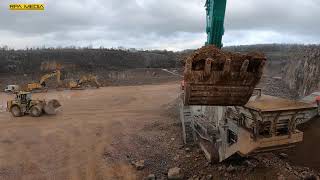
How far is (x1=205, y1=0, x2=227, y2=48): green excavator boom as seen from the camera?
10.7 meters

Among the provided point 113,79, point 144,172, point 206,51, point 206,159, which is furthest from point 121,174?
point 113,79

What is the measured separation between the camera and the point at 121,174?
1266 centimetres

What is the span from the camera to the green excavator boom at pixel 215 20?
422 inches

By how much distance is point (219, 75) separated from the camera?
25.9ft

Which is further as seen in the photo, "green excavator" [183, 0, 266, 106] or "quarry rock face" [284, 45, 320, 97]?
"quarry rock face" [284, 45, 320, 97]

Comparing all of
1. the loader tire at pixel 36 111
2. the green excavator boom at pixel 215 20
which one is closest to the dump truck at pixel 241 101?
the green excavator boom at pixel 215 20

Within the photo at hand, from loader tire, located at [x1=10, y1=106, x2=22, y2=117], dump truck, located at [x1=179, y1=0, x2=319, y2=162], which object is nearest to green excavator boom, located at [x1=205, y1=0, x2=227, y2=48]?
dump truck, located at [x1=179, y1=0, x2=319, y2=162]

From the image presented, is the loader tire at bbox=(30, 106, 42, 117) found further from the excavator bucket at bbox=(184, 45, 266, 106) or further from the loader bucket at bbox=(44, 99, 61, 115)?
the excavator bucket at bbox=(184, 45, 266, 106)

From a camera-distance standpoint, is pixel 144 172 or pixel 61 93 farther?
pixel 61 93

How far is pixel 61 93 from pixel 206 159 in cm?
2090

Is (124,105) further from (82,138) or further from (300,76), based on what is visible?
(300,76)

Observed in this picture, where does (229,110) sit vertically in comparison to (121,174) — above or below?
above

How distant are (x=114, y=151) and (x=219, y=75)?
760cm

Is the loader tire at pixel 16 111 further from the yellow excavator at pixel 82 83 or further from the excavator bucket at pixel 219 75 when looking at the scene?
the excavator bucket at pixel 219 75
